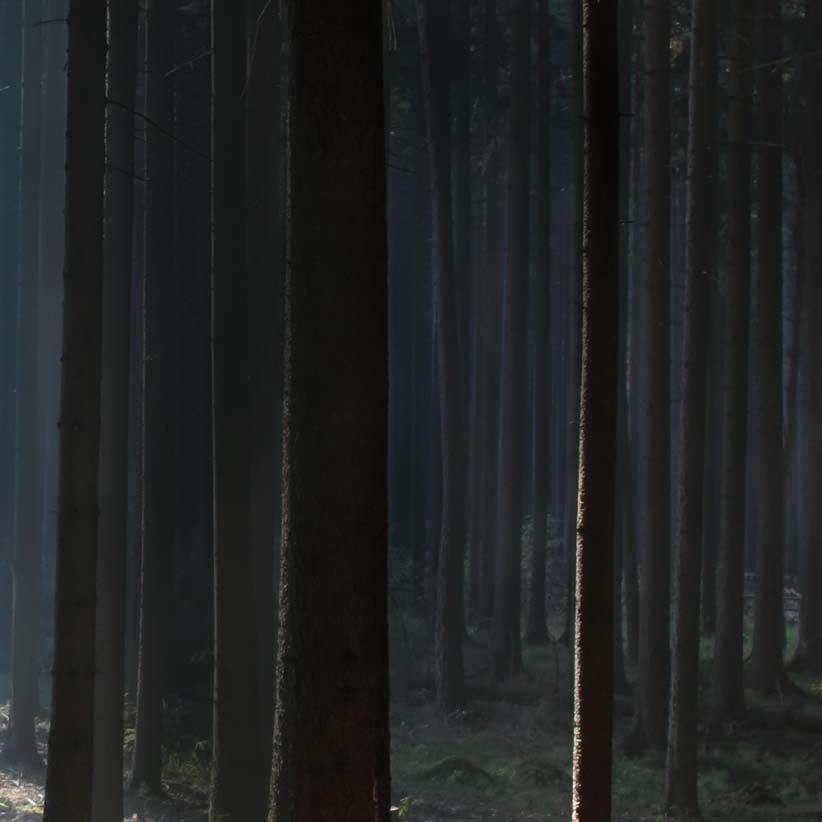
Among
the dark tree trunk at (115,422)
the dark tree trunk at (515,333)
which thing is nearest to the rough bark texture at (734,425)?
the dark tree trunk at (515,333)

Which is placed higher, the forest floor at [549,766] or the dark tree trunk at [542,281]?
the dark tree trunk at [542,281]

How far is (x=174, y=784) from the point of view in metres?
14.5

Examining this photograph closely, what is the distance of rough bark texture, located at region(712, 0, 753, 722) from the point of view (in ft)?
51.3

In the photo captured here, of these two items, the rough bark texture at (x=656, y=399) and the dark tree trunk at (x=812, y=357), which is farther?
the dark tree trunk at (x=812, y=357)

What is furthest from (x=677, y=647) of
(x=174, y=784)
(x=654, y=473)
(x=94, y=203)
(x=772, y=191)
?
(x=772, y=191)

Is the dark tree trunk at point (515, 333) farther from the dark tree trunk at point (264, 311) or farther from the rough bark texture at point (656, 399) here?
the dark tree trunk at point (264, 311)

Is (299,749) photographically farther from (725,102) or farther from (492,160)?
(492,160)

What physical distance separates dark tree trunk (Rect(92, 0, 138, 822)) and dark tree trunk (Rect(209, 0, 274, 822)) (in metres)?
1.18

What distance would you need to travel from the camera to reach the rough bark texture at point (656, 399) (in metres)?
14.7

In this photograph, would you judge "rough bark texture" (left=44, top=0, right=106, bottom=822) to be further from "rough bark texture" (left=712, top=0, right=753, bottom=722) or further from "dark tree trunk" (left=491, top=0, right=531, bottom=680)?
"dark tree trunk" (left=491, top=0, right=531, bottom=680)

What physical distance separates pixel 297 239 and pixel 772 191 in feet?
45.0

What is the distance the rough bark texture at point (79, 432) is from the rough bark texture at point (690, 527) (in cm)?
610

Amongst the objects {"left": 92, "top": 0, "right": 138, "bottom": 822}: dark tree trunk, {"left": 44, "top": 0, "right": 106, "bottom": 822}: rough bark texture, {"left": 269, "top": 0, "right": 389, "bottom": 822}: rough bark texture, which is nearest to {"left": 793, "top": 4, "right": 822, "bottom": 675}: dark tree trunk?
{"left": 92, "top": 0, "right": 138, "bottom": 822}: dark tree trunk

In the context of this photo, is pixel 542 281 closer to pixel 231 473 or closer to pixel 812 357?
pixel 812 357
